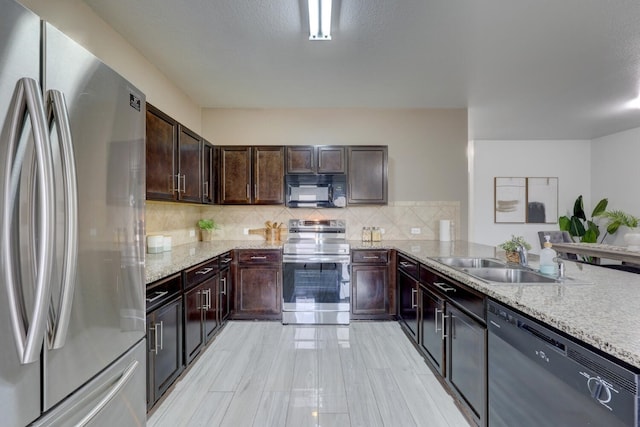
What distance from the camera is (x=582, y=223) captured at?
6383 mm

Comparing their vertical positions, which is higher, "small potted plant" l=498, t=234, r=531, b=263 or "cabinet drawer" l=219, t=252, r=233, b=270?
"small potted plant" l=498, t=234, r=531, b=263

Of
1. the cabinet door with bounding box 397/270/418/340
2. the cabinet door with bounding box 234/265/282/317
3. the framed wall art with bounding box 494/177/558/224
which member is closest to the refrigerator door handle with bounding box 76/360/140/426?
the cabinet door with bounding box 234/265/282/317

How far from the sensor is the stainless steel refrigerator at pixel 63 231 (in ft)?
2.56

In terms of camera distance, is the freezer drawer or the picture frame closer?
the freezer drawer

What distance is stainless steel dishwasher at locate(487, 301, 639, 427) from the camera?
3.04 feet

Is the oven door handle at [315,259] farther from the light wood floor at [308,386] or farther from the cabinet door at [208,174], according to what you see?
the cabinet door at [208,174]

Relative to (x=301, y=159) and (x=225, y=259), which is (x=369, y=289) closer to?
(x=225, y=259)

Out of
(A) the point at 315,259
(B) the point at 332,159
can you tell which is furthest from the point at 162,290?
(B) the point at 332,159

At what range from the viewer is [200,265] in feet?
8.55

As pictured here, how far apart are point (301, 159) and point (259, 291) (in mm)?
1701

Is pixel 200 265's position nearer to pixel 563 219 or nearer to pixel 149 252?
pixel 149 252

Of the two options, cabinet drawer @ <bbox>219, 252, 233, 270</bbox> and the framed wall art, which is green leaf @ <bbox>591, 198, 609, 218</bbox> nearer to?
the framed wall art

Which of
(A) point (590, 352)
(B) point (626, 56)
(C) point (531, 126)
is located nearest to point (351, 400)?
(A) point (590, 352)

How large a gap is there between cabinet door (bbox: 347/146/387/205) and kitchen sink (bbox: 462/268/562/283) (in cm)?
176
